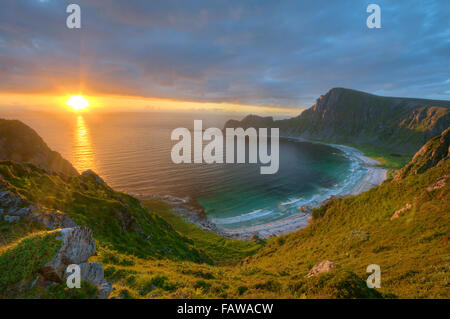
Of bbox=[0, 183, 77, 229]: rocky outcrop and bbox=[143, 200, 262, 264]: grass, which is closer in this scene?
bbox=[0, 183, 77, 229]: rocky outcrop

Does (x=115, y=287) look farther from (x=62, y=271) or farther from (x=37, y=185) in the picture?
(x=37, y=185)

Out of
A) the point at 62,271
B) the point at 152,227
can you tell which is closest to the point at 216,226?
the point at 152,227

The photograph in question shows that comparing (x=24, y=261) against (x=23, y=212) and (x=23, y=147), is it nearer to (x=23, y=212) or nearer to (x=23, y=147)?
(x=23, y=212)

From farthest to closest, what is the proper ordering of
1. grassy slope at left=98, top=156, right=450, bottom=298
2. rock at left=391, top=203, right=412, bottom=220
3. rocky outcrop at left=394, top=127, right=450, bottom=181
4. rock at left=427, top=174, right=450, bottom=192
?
rocky outcrop at left=394, top=127, right=450, bottom=181 → rock at left=391, top=203, right=412, bottom=220 → rock at left=427, top=174, right=450, bottom=192 → grassy slope at left=98, top=156, right=450, bottom=298

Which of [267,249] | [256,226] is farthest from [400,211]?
[256,226]

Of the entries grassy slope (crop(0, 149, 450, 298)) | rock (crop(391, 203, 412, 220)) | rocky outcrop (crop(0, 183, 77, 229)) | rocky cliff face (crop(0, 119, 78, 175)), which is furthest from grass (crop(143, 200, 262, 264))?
rocky cliff face (crop(0, 119, 78, 175))

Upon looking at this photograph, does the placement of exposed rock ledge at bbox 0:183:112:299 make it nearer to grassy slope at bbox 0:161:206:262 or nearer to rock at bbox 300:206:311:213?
grassy slope at bbox 0:161:206:262
